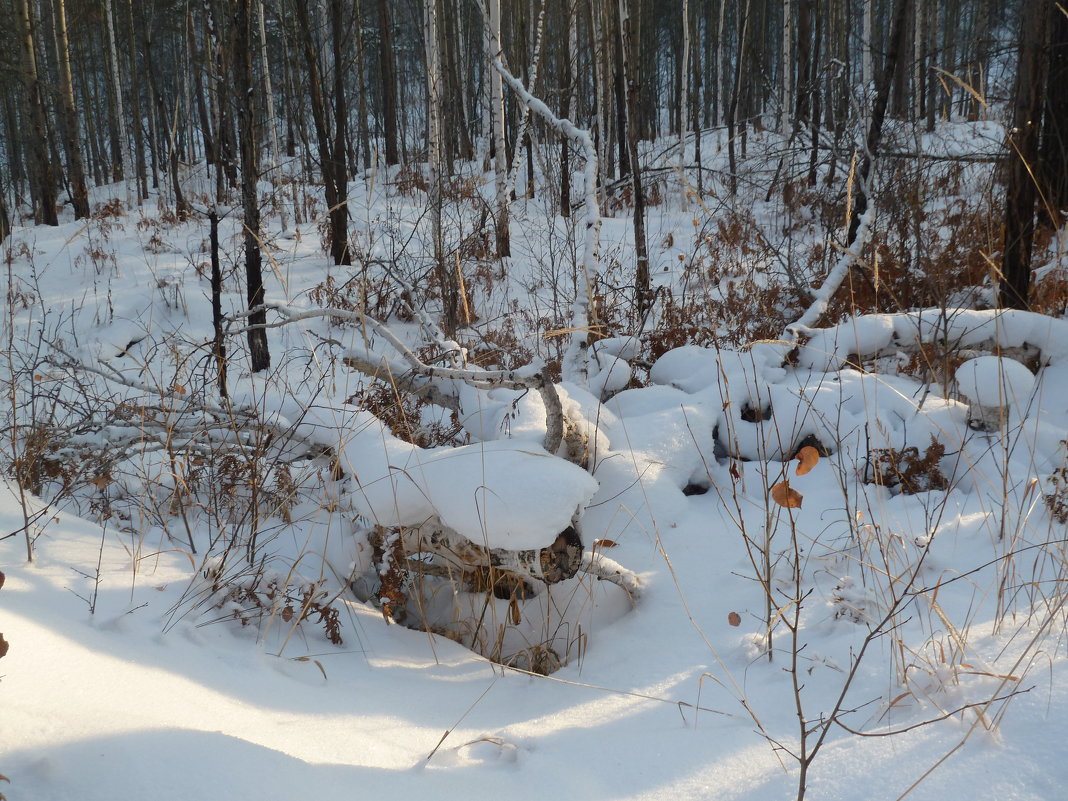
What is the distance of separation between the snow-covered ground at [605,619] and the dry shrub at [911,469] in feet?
0.05

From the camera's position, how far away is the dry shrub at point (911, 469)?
2.83 metres

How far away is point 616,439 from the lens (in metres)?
3.13

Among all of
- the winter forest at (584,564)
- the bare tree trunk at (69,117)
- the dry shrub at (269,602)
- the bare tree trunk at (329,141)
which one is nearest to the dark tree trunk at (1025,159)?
the winter forest at (584,564)

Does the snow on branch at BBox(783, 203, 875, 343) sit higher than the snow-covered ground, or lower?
higher

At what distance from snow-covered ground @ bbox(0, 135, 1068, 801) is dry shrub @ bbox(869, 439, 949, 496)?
0.01 metres

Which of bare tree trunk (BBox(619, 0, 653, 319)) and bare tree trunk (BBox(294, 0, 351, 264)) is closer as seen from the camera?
bare tree trunk (BBox(619, 0, 653, 319))

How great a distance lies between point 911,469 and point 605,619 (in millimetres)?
1519

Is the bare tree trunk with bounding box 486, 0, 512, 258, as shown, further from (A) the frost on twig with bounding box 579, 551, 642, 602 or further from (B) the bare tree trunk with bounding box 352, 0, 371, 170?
(A) the frost on twig with bounding box 579, 551, 642, 602

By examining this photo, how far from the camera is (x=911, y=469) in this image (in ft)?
9.45

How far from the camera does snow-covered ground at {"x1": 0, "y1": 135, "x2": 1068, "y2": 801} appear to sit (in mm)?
1309

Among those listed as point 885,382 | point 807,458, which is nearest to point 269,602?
point 807,458

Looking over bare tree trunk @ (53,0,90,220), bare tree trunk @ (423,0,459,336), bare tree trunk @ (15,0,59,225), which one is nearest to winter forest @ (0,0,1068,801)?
bare tree trunk @ (423,0,459,336)

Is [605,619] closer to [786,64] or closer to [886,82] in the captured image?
[886,82]

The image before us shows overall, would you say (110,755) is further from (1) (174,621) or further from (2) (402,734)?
(1) (174,621)
